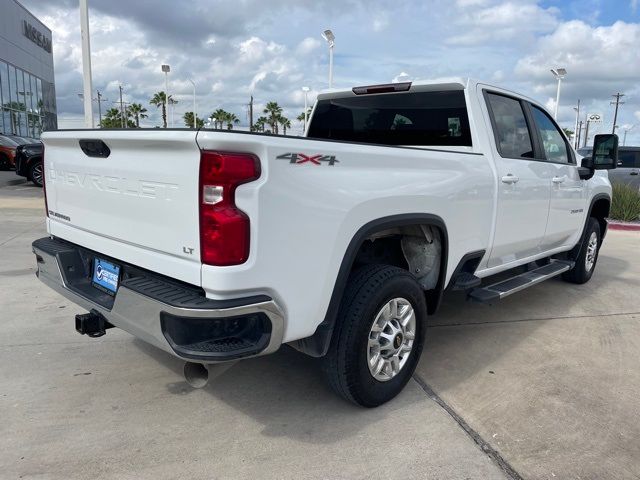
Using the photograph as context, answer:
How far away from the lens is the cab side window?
15.7 ft

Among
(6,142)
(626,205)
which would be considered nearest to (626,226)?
(626,205)

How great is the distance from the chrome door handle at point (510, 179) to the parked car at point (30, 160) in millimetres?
13521

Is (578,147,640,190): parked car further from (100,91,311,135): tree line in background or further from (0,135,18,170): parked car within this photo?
(100,91,311,135): tree line in background

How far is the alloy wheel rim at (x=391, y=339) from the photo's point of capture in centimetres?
307

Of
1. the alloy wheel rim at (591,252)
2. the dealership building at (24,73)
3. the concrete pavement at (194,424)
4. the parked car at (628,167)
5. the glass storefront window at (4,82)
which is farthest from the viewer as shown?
the dealership building at (24,73)

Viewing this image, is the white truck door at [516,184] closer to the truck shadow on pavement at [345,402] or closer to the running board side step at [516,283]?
the running board side step at [516,283]

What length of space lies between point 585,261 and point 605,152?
1.37 m

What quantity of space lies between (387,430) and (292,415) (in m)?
0.56

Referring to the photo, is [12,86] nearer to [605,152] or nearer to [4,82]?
[4,82]

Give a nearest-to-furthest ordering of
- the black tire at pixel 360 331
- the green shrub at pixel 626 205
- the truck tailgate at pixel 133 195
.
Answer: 1. the truck tailgate at pixel 133 195
2. the black tire at pixel 360 331
3. the green shrub at pixel 626 205

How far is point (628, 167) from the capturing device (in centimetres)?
1661

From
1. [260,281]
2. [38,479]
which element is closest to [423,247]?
[260,281]

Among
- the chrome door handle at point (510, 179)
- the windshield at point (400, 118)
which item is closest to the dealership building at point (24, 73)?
the windshield at point (400, 118)

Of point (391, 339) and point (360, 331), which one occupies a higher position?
point (360, 331)
